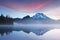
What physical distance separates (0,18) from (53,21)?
51.0 metres

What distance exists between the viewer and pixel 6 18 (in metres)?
45.5

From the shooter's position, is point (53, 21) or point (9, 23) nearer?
point (9, 23)

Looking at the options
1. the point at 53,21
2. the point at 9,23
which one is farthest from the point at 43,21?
the point at 9,23

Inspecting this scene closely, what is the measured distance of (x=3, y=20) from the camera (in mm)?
45406

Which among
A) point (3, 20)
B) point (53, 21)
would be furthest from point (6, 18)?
point (53, 21)

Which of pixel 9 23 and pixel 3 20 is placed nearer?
pixel 3 20

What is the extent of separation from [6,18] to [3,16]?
133 centimetres

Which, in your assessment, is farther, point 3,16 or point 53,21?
point 53,21

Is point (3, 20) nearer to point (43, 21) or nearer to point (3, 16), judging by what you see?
point (3, 16)

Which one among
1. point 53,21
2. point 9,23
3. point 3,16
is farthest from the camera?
point 53,21

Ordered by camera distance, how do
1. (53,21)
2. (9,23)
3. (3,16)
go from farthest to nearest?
(53,21)
(9,23)
(3,16)

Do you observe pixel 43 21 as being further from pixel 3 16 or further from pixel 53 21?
pixel 3 16

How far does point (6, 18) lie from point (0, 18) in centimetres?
179

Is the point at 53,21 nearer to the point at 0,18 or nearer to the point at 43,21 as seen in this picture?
the point at 43,21
